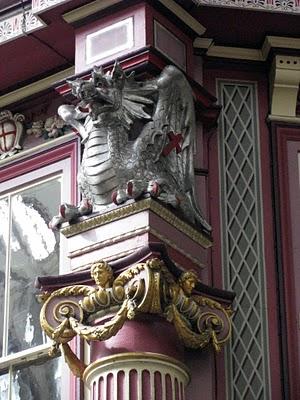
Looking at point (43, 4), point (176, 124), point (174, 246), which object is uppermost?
point (43, 4)

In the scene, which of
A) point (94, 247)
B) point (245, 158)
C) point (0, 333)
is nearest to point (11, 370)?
point (0, 333)

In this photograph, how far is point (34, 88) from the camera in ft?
39.3

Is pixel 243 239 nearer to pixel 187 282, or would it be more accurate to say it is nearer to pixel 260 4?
pixel 187 282

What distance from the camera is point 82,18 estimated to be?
1135cm

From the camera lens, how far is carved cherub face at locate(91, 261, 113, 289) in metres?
10.2

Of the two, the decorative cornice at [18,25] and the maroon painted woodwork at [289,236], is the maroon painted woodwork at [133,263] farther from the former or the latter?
the decorative cornice at [18,25]

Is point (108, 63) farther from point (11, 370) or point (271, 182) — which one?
point (11, 370)

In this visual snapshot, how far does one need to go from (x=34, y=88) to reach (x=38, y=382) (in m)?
2.09

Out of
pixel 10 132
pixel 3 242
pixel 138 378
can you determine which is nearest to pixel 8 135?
pixel 10 132

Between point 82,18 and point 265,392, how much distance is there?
268 cm

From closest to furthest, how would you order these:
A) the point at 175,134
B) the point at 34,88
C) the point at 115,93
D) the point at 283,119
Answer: the point at 115,93 < the point at 175,134 < the point at 283,119 < the point at 34,88

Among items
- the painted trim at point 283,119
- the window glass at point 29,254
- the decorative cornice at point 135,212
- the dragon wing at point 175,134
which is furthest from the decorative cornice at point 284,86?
the window glass at point 29,254

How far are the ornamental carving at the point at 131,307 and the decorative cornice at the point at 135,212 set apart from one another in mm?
A: 378

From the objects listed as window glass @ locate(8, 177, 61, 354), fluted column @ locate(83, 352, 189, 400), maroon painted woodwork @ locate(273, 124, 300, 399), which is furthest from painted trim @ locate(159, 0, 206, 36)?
fluted column @ locate(83, 352, 189, 400)
